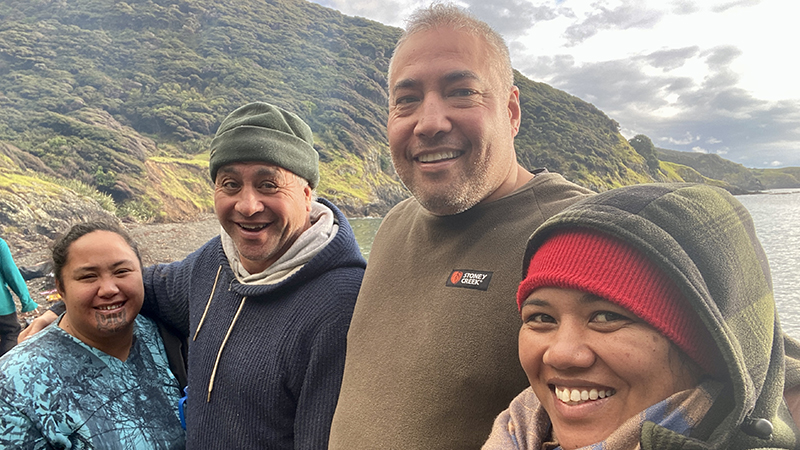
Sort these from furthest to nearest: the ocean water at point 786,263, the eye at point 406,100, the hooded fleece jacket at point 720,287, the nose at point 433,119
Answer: the ocean water at point 786,263
the eye at point 406,100
the nose at point 433,119
the hooded fleece jacket at point 720,287

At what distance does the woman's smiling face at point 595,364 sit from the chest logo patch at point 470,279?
495 mm

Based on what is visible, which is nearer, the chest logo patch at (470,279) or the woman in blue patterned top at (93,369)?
the chest logo patch at (470,279)

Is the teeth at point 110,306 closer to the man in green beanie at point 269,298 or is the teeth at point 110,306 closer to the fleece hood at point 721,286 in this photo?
the man in green beanie at point 269,298

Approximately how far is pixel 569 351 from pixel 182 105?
2615 inches

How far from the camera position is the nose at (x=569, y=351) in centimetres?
92

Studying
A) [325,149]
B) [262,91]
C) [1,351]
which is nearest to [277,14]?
[262,91]

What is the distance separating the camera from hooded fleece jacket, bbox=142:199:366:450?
1.92 metres

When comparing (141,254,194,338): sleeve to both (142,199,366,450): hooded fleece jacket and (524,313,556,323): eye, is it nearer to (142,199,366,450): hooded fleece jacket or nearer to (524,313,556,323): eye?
(142,199,366,450): hooded fleece jacket

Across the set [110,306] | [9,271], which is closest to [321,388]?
[110,306]

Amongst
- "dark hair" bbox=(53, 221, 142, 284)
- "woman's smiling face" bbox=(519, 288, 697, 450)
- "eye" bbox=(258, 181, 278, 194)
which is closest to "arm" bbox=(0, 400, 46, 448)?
"dark hair" bbox=(53, 221, 142, 284)

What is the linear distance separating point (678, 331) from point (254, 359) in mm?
1716

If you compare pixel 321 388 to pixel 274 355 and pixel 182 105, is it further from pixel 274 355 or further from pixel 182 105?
pixel 182 105

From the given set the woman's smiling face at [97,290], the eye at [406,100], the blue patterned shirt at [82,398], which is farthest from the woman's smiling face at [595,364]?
the woman's smiling face at [97,290]

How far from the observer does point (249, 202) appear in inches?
88.9
